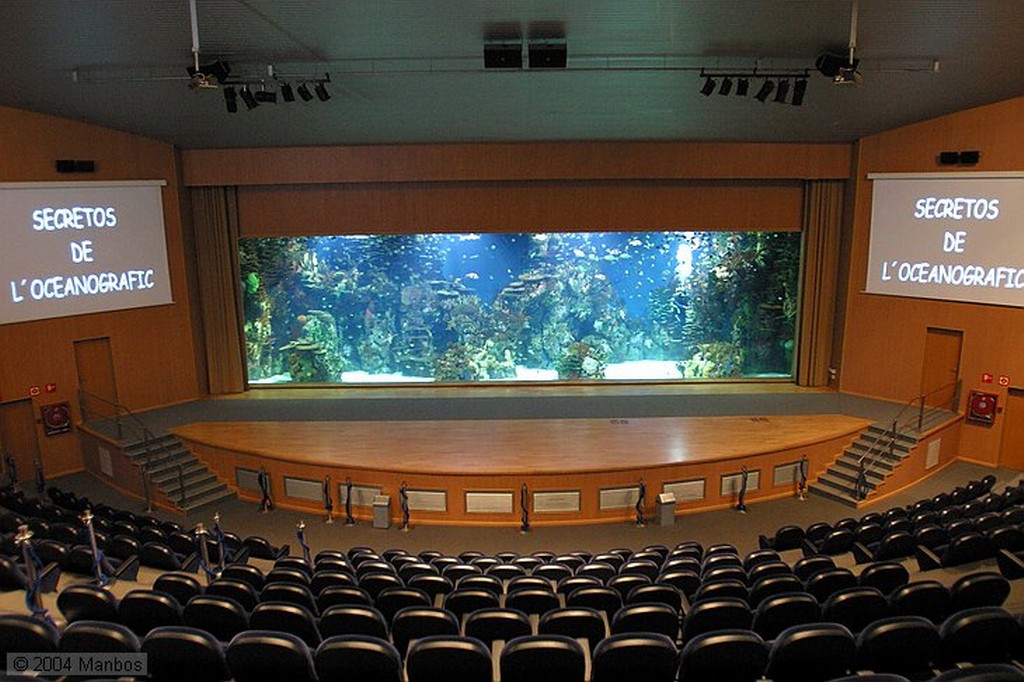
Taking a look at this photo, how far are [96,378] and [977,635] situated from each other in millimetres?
13251

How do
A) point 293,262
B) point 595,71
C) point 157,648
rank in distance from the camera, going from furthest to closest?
point 293,262, point 595,71, point 157,648

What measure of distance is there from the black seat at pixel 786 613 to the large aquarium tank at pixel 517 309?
10768mm

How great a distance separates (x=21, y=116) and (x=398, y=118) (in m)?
5.87

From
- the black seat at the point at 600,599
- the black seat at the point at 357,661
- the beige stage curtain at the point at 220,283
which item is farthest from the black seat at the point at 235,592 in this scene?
the beige stage curtain at the point at 220,283

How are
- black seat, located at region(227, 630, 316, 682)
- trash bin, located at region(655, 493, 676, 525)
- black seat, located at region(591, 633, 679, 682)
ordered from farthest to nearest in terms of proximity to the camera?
trash bin, located at region(655, 493, 676, 525), black seat, located at region(591, 633, 679, 682), black seat, located at region(227, 630, 316, 682)

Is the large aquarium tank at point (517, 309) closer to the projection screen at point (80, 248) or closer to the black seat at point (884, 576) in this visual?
the projection screen at point (80, 248)

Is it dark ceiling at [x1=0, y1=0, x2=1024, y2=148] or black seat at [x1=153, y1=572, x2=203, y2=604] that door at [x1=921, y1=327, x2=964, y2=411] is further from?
black seat at [x1=153, y1=572, x2=203, y2=604]

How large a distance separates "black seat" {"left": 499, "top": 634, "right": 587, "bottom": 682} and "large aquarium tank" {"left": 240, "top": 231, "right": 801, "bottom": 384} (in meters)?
12.0

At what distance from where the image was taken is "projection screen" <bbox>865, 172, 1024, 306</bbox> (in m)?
10.9

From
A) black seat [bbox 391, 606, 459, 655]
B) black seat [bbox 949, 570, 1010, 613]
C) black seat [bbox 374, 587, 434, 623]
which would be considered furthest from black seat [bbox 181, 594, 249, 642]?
black seat [bbox 949, 570, 1010, 613]

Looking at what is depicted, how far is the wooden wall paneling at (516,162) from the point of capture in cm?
1309

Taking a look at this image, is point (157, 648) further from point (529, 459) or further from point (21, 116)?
point (21, 116)

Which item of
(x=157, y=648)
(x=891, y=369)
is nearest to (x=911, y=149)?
(x=891, y=369)

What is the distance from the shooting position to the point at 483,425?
12023 millimetres
